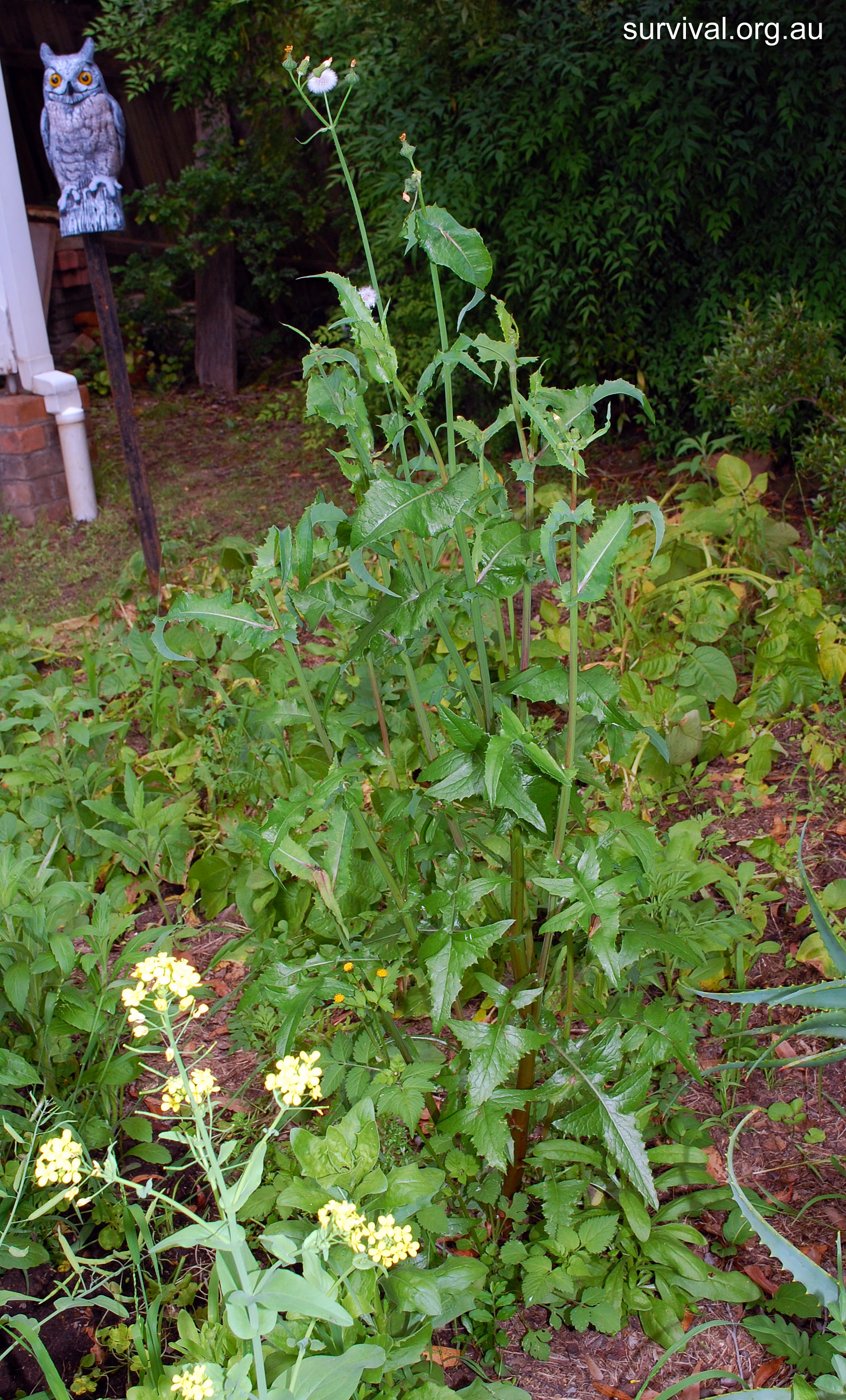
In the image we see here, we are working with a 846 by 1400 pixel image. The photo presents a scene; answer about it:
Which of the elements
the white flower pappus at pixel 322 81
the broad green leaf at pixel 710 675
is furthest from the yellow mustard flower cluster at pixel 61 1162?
the broad green leaf at pixel 710 675

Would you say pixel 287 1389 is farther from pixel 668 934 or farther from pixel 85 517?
pixel 85 517

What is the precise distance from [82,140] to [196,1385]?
183 inches

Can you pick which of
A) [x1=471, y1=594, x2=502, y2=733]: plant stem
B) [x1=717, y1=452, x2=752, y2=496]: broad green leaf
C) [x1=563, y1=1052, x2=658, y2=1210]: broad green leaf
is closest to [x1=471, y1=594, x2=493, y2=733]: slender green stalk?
[x1=471, y1=594, x2=502, y2=733]: plant stem

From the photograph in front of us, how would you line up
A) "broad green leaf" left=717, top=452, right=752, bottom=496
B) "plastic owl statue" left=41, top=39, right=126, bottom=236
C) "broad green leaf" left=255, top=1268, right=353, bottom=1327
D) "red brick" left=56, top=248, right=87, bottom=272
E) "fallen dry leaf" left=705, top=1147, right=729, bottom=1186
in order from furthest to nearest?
1. "red brick" left=56, top=248, right=87, bottom=272
2. "plastic owl statue" left=41, top=39, right=126, bottom=236
3. "broad green leaf" left=717, top=452, right=752, bottom=496
4. "fallen dry leaf" left=705, top=1147, right=729, bottom=1186
5. "broad green leaf" left=255, top=1268, right=353, bottom=1327

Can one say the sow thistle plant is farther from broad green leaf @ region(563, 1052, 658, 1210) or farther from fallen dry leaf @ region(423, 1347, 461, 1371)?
fallen dry leaf @ region(423, 1347, 461, 1371)

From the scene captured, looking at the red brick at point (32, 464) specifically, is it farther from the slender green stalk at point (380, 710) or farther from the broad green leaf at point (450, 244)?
the broad green leaf at point (450, 244)

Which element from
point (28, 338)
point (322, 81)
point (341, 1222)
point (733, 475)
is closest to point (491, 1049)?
point (341, 1222)

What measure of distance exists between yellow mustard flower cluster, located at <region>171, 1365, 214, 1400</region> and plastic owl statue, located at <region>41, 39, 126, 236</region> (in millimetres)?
4270

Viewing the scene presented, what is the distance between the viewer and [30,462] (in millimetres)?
5609

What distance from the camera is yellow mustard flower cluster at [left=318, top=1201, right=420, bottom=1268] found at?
3.60 ft

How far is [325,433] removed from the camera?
19.7 feet

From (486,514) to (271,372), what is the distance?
737cm

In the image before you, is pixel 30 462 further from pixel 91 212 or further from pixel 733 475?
pixel 733 475

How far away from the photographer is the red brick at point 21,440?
5.51 m
